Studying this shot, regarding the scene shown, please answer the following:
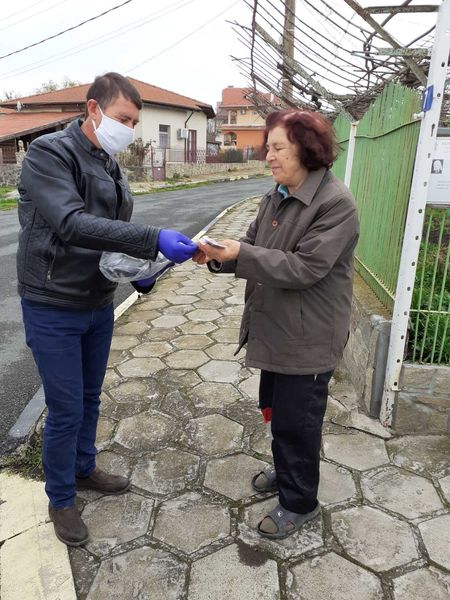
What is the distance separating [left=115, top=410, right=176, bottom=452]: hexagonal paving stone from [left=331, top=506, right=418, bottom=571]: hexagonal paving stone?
3.77ft

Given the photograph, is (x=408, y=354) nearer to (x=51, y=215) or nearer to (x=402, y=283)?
(x=402, y=283)

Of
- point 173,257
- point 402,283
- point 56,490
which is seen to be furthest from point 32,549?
point 402,283

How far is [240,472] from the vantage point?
2.64 m

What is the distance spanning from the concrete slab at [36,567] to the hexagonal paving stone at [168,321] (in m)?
2.78

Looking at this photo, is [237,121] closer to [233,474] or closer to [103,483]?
[233,474]

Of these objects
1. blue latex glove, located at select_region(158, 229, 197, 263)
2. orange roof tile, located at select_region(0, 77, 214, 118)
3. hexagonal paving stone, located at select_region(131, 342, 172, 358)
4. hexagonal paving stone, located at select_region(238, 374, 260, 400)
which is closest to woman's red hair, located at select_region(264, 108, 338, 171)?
blue latex glove, located at select_region(158, 229, 197, 263)

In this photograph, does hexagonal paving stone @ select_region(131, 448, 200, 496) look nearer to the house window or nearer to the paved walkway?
the paved walkway

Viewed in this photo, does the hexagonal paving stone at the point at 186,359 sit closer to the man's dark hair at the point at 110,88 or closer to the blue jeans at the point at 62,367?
the blue jeans at the point at 62,367

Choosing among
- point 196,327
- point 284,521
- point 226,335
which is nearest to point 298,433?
point 284,521

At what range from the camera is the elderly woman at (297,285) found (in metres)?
1.81

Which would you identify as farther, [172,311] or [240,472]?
[172,311]

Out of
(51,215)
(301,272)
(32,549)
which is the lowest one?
(32,549)

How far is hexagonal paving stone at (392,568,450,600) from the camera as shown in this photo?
6.18 ft

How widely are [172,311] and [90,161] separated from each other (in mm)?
3424
